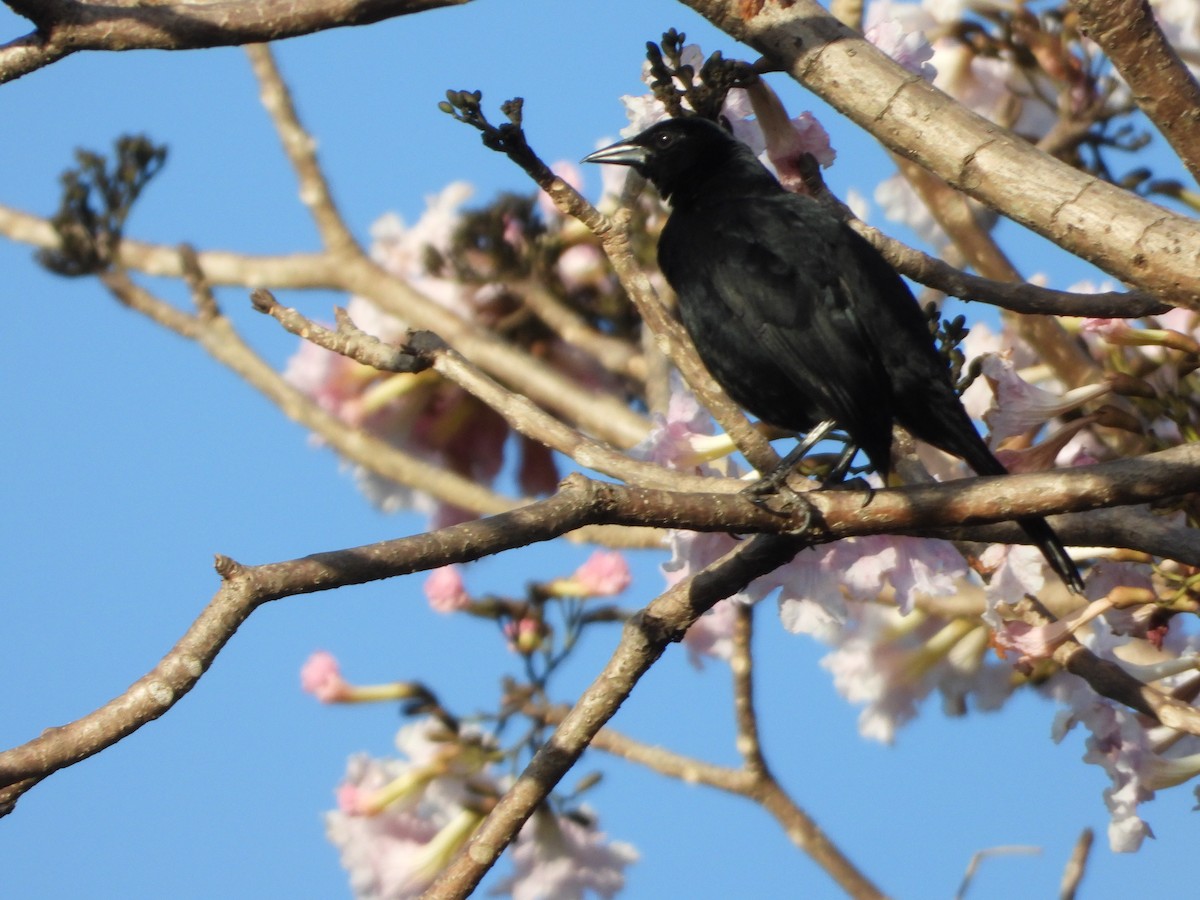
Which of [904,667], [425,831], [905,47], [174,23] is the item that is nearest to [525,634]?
[425,831]

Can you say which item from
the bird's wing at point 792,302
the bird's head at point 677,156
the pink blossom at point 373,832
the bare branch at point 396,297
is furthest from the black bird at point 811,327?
the pink blossom at point 373,832

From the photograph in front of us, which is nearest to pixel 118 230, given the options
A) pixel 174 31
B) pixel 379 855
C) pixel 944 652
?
pixel 379 855

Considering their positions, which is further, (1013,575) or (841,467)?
(841,467)

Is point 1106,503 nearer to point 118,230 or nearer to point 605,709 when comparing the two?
point 605,709

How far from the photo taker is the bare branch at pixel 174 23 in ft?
9.05

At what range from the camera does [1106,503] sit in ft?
8.14

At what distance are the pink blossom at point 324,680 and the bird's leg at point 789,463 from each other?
6.57 feet

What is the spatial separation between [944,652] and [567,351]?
6.42 ft

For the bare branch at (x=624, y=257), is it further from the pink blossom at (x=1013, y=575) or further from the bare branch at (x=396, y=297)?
the bare branch at (x=396, y=297)

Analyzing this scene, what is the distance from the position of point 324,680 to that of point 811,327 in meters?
2.22

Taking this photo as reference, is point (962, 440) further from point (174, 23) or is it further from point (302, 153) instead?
point (302, 153)

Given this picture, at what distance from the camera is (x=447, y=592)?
4.83 meters

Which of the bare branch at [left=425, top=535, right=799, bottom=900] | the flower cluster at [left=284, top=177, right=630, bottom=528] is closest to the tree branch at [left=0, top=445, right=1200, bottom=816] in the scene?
the bare branch at [left=425, top=535, right=799, bottom=900]

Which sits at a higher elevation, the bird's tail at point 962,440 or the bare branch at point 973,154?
the bird's tail at point 962,440
